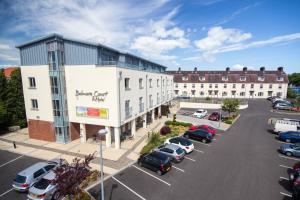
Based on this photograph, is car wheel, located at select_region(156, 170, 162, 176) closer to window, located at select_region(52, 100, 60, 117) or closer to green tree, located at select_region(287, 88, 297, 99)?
window, located at select_region(52, 100, 60, 117)

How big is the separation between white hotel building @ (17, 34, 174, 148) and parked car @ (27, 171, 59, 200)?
897 cm

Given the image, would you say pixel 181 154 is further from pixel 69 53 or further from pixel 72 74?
pixel 69 53

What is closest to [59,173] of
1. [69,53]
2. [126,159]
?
[126,159]

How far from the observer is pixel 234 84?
6356 centimetres

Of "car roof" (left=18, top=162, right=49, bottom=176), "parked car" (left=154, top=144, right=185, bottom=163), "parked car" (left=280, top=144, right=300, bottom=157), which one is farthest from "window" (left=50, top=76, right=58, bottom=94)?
"parked car" (left=280, top=144, right=300, bottom=157)

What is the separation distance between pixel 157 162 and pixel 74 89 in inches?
546

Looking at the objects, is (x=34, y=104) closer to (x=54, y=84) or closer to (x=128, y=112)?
(x=54, y=84)

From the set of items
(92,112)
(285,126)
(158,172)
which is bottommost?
(158,172)

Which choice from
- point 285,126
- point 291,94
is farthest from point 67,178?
point 291,94

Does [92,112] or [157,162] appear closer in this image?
[157,162]

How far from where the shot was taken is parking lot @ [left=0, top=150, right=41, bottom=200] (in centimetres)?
1342

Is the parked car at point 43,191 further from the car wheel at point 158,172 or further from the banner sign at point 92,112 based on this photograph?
the banner sign at point 92,112

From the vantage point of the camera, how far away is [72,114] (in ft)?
74.0

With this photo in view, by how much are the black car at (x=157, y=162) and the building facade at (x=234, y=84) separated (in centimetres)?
5432
